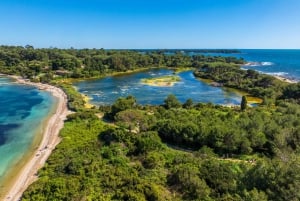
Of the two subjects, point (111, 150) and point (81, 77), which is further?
point (81, 77)

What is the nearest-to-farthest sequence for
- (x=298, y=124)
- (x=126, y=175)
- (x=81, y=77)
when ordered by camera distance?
(x=126, y=175), (x=298, y=124), (x=81, y=77)

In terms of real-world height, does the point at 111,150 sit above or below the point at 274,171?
below

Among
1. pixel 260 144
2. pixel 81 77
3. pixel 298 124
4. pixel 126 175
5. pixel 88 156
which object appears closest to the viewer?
pixel 126 175

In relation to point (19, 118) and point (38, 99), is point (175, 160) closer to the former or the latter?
point (19, 118)

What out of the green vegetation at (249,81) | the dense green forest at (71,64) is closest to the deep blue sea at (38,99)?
the green vegetation at (249,81)

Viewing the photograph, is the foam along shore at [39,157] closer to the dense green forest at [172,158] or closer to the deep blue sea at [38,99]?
the dense green forest at [172,158]

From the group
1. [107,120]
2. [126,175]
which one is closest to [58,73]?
[107,120]

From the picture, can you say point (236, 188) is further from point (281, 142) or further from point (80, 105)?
point (80, 105)
